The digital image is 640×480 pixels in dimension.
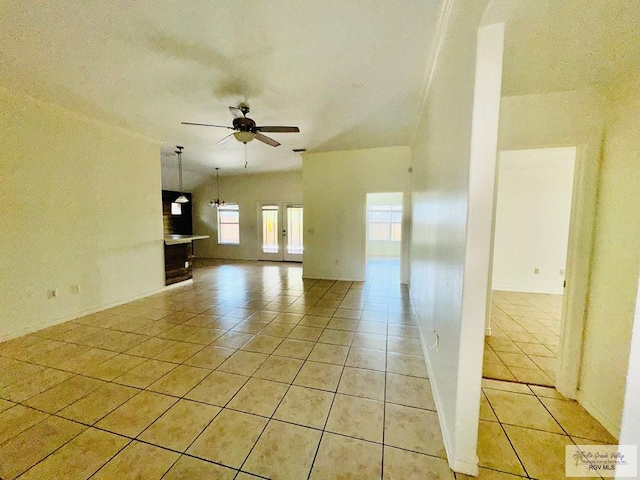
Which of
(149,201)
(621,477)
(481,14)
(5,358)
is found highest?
(481,14)

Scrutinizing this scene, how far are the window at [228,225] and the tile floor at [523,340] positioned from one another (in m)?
7.55

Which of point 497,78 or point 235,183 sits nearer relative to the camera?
point 497,78

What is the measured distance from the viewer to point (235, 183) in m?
8.77

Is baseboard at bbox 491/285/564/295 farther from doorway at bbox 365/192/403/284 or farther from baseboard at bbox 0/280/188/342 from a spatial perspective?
baseboard at bbox 0/280/188/342

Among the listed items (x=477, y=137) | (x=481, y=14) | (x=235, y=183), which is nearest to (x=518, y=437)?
(x=477, y=137)

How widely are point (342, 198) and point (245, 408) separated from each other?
449cm

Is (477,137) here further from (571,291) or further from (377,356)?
(377,356)

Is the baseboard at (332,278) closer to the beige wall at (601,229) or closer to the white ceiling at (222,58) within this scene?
the white ceiling at (222,58)

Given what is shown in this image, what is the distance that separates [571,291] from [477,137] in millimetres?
1647

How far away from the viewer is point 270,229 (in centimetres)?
870

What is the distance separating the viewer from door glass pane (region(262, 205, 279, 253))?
28.3 feet

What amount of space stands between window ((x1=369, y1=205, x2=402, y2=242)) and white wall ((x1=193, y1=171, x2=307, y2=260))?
11.7 ft

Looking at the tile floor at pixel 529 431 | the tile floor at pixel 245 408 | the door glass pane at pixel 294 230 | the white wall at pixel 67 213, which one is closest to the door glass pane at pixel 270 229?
the door glass pane at pixel 294 230

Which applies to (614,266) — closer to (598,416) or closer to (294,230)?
(598,416)
